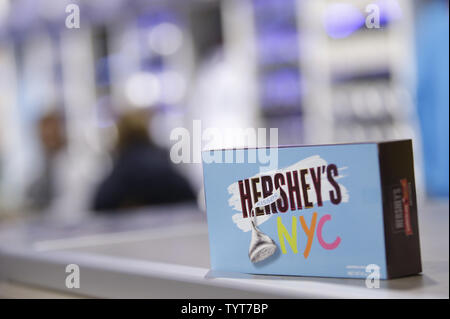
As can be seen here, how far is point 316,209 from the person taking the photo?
26.9 inches

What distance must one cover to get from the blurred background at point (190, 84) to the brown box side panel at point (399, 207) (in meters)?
1.33

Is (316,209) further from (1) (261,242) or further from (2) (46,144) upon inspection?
(2) (46,144)

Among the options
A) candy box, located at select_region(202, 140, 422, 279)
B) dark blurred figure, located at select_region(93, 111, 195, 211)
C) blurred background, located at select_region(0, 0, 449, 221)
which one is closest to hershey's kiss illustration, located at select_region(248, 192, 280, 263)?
candy box, located at select_region(202, 140, 422, 279)

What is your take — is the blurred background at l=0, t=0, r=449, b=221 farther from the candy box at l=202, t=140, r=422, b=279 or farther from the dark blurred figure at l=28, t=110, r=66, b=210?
the candy box at l=202, t=140, r=422, b=279

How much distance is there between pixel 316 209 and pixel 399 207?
9 cm

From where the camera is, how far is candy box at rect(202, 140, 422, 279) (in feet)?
→ 2.14

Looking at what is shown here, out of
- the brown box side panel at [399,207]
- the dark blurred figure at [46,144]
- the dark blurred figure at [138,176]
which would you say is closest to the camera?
the brown box side panel at [399,207]

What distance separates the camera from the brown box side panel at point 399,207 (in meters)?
0.65

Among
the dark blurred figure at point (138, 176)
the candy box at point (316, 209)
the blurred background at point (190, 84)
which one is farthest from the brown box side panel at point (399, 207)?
the dark blurred figure at point (138, 176)

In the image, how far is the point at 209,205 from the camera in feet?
2.45

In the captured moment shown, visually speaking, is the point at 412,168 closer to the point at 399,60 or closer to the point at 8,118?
the point at 399,60

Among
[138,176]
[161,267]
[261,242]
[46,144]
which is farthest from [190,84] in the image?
[261,242]

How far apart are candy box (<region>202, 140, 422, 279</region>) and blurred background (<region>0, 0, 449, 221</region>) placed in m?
1.32

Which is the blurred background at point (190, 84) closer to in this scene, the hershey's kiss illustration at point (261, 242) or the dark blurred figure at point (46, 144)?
the dark blurred figure at point (46, 144)
